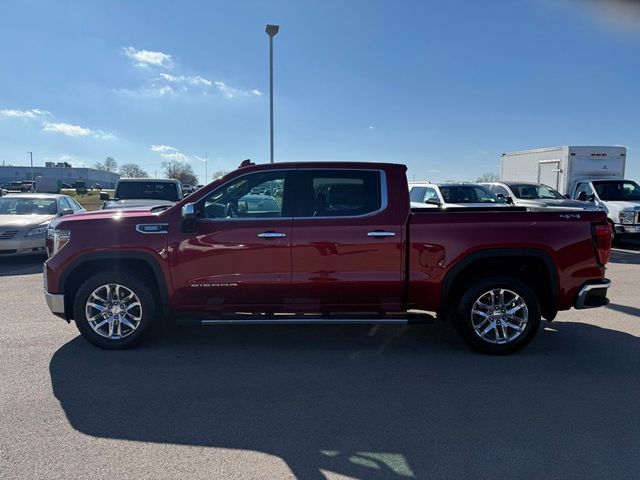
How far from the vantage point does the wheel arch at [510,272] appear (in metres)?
4.69

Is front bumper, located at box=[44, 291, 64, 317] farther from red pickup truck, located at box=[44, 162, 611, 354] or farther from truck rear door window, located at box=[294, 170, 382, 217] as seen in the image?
truck rear door window, located at box=[294, 170, 382, 217]

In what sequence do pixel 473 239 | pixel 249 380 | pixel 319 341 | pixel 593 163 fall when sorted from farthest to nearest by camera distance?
pixel 593 163
pixel 319 341
pixel 473 239
pixel 249 380

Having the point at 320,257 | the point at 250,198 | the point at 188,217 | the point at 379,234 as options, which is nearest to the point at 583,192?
the point at 379,234

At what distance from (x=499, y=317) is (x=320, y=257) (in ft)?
6.34

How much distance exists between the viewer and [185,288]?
473 cm

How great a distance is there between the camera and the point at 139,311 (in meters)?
4.85

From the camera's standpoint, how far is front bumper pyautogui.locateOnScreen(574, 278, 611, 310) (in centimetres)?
475

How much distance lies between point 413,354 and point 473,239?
1.33 meters

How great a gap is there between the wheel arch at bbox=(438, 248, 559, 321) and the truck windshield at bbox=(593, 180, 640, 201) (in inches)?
467

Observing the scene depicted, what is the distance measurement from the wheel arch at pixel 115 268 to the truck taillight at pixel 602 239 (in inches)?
171

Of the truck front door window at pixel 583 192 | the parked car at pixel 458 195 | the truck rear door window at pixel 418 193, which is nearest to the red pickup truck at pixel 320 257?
the parked car at pixel 458 195

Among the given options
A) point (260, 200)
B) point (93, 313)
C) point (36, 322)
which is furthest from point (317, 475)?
point (36, 322)

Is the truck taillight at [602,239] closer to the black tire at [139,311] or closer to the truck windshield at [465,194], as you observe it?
the black tire at [139,311]

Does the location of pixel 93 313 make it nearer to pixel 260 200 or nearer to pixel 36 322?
pixel 36 322
